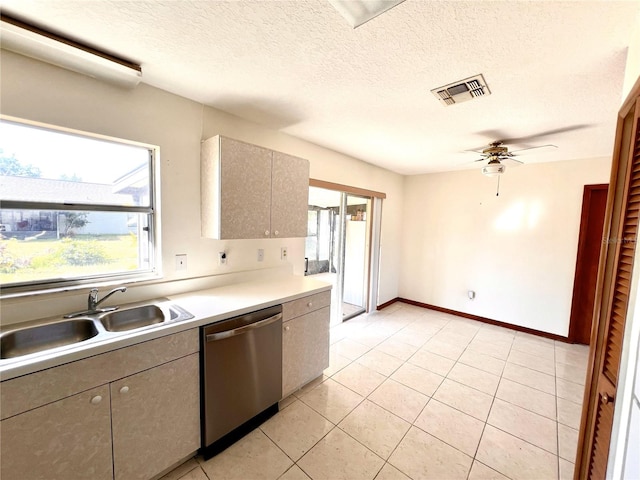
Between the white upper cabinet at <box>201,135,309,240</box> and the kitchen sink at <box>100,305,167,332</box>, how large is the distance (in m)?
0.64

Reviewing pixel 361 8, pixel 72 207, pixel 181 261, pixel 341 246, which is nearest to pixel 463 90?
pixel 361 8

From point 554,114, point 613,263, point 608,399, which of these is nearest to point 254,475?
point 608,399

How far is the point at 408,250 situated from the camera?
466 centimetres

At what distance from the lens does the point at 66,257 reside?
161 centimetres

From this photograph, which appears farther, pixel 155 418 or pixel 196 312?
pixel 196 312

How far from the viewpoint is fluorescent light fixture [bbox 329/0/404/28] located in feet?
3.41

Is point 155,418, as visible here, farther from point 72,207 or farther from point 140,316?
point 72,207

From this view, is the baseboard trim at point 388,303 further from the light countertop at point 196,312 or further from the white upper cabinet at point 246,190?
the white upper cabinet at point 246,190

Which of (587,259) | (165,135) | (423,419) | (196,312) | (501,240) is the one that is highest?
(165,135)

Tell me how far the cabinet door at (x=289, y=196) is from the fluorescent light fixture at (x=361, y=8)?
1211 mm

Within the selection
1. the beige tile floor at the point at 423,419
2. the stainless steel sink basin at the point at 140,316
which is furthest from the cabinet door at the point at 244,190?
the beige tile floor at the point at 423,419

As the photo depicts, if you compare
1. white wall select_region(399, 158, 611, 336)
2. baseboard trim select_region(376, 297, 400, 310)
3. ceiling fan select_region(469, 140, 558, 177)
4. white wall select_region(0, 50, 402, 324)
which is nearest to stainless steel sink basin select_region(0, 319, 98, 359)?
white wall select_region(0, 50, 402, 324)

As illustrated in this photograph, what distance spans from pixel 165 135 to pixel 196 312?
51.1 inches

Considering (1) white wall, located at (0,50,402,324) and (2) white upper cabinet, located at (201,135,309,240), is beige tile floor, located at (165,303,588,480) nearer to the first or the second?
(1) white wall, located at (0,50,402,324)
